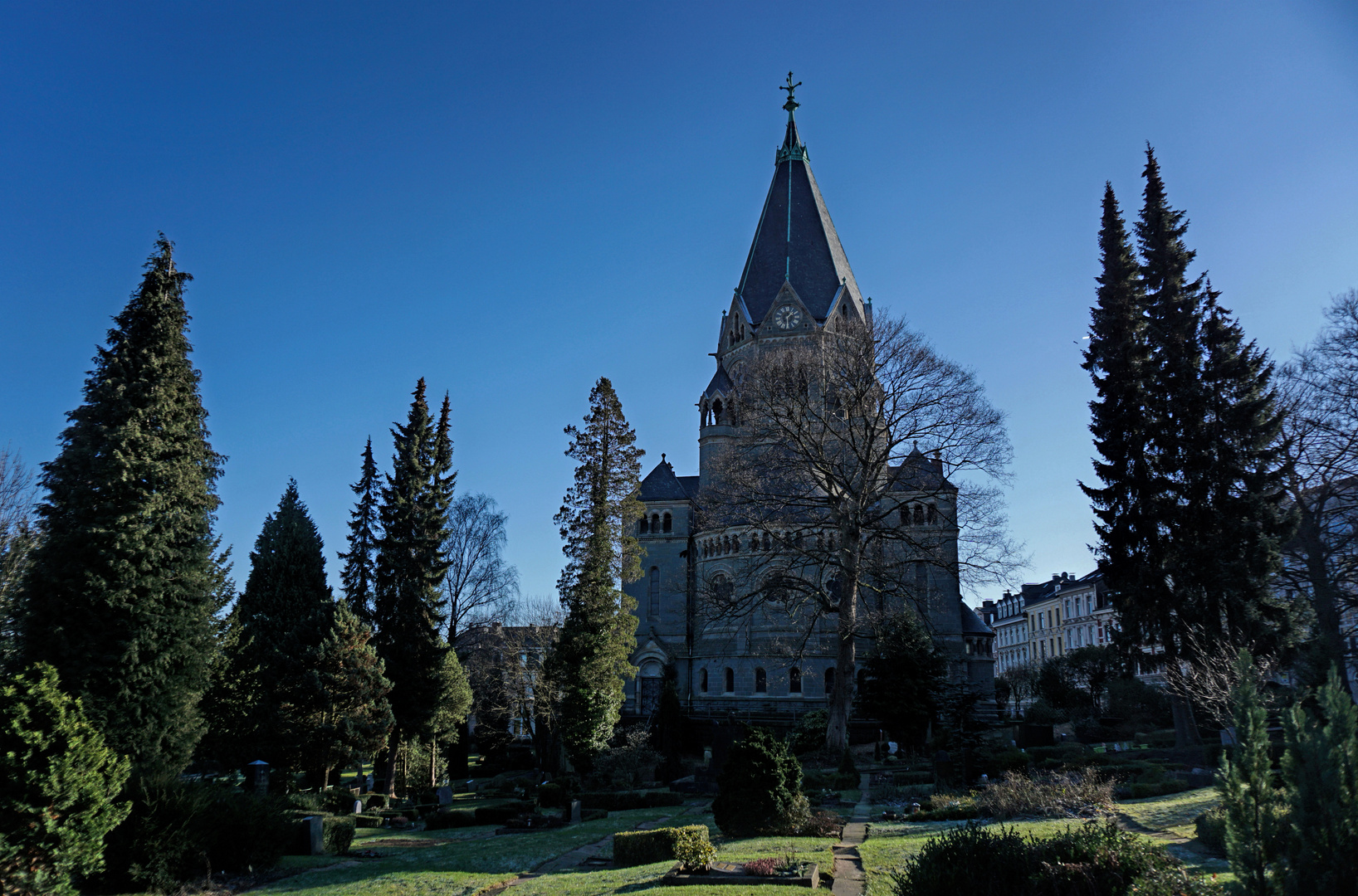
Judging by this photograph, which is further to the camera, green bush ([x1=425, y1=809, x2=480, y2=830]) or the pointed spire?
the pointed spire

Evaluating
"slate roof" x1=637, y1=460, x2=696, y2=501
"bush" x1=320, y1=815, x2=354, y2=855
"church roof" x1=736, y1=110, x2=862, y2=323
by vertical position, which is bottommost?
"bush" x1=320, y1=815, x2=354, y2=855

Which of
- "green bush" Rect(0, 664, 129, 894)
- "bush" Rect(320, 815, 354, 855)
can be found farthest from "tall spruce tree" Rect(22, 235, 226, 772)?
"green bush" Rect(0, 664, 129, 894)

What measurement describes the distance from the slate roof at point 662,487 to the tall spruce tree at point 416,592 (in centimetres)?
1658

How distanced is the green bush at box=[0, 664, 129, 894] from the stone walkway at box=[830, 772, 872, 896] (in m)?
10.8

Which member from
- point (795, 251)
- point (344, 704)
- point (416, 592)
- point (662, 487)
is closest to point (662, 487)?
point (662, 487)

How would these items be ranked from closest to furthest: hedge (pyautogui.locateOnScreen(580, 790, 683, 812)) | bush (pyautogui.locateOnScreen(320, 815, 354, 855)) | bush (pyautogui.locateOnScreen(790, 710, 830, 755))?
1. bush (pyautogui.locateOnScreen(320, 815, 354, 855))
2. hedge (pyautogui.locateOnScreen(580, 790, 683, 812))
3. bush (pyautogui.locateOnScreen(790, 710, 830, 755))

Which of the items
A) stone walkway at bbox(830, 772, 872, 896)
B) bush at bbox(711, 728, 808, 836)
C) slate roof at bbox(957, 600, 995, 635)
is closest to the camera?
stone walkway at bbox(830, 772, 872, 896)

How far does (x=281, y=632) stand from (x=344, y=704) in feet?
22.6

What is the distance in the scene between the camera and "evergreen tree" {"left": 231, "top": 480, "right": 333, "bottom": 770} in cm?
2783

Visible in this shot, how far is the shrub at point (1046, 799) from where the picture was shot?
16.1 meters

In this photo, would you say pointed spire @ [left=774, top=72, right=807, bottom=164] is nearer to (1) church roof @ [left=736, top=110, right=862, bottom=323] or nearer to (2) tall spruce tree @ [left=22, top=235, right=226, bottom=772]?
(1) church roof @ [left=736, top=110, right=862, bottom=323]

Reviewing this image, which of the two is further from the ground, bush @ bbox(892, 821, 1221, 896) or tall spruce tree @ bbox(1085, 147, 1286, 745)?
tall spruce tree @ bbox(1085, 147, 1286, 745)

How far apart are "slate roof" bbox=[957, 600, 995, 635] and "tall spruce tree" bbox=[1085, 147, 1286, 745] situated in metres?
18.6

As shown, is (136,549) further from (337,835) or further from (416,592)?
(416,592)
